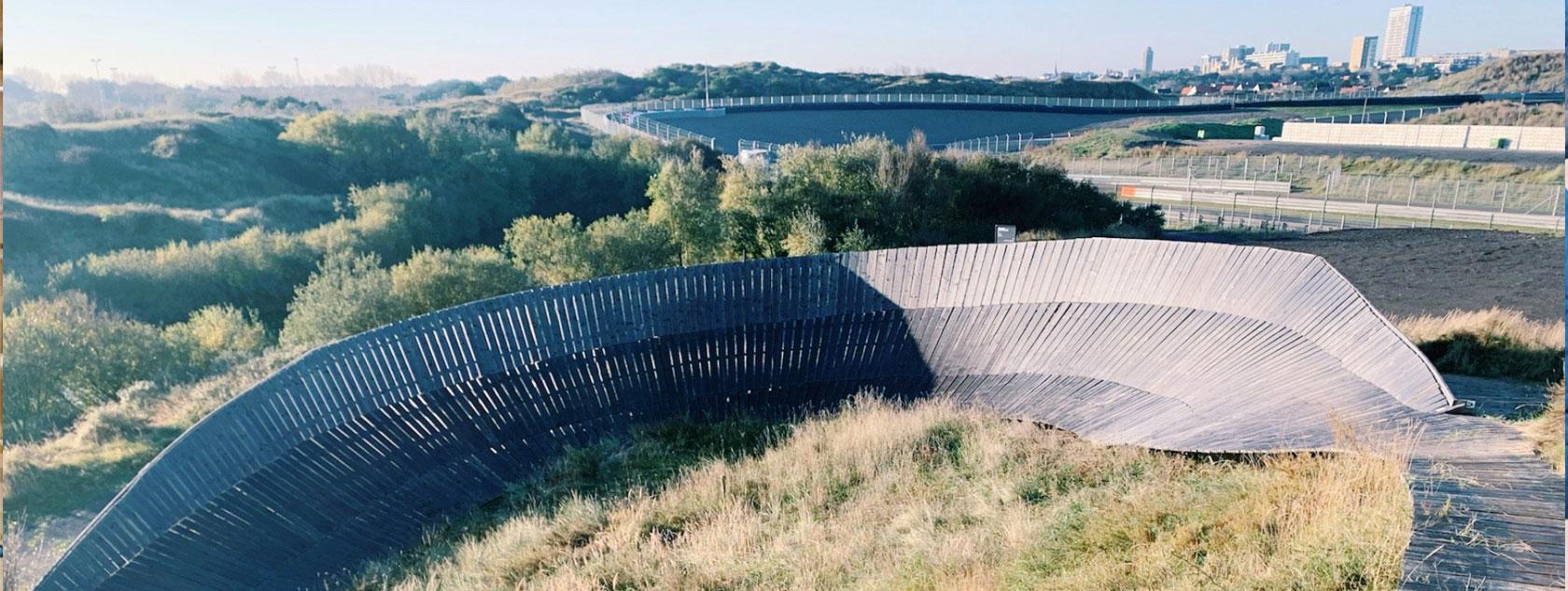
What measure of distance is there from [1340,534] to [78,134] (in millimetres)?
52866

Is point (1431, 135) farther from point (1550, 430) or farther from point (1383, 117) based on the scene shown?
point (1550, 430)

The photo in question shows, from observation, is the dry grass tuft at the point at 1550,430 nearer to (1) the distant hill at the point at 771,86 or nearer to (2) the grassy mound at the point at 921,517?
(2) the grassy mound at the point at 921,517

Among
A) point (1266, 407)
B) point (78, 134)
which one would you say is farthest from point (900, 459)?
point (78, 134)

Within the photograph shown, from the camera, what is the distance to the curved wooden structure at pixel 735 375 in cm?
860

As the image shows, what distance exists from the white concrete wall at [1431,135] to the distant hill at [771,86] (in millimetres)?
39631

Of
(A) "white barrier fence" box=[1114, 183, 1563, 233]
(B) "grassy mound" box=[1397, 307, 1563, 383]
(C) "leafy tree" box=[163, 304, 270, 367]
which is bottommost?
(C) "leafy tree" box=[163, 304, 270, 367]

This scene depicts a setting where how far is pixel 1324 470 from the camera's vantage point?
676cm

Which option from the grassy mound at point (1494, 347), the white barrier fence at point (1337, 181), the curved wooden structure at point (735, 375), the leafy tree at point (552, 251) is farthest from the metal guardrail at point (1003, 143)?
the grassy mound at point (1494, 347)

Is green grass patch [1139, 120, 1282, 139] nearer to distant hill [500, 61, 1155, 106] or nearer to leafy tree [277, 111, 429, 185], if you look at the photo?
distant hill [500, 61, 1155, 106]

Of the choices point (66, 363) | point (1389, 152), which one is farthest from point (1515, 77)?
point (66, 363)

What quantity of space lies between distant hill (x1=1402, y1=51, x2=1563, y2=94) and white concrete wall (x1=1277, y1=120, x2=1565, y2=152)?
41206mm

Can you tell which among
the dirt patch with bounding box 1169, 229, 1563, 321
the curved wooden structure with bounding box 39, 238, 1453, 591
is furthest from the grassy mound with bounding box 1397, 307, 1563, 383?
the dirt patch with bounding box 1169, 229, 1563, 321

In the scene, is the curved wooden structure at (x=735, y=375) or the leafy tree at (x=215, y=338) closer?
the curved wooden structure at (x=735, y=375)

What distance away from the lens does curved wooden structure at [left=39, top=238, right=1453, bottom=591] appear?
8602mm
